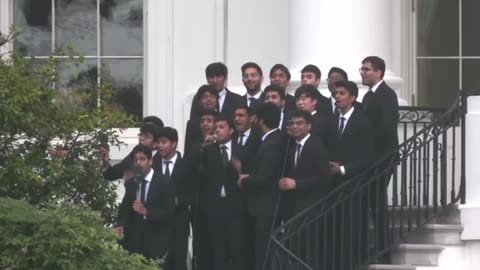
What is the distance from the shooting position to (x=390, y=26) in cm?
1638

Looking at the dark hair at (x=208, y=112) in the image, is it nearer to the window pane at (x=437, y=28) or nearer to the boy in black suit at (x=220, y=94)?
the boy in black suit at (x=220, y=94)

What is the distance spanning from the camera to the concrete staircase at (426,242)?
13914 millimetres

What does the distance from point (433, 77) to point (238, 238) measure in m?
4.75

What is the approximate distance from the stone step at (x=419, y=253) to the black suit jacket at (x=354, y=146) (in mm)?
845

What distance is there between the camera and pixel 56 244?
10914 mm

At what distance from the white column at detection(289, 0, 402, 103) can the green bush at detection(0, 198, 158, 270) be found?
4.91 metres

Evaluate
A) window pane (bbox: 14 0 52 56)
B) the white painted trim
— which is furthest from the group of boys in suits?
window pane (bbox: 14 0 52 56)

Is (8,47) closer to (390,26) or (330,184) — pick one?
(390,26)

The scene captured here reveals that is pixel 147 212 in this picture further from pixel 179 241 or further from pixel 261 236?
pixel 261 236

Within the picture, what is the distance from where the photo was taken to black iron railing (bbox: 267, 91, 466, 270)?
1339 centimetres

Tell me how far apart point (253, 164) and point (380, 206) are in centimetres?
116

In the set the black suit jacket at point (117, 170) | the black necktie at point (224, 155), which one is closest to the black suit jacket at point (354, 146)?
the black necktie at point (224, 155)

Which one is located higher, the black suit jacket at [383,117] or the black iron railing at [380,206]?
the black suit jacket at [383,117]

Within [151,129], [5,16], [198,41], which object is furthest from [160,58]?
[151,129]
